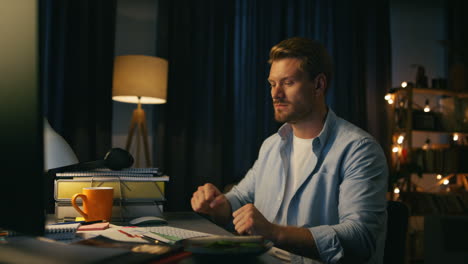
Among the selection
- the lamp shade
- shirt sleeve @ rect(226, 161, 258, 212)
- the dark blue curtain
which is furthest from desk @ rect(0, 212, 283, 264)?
the dark blue curtain

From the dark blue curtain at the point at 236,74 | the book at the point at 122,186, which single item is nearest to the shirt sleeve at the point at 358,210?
the book at the point at 122,186

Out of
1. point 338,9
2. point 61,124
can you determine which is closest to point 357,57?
point 338,9

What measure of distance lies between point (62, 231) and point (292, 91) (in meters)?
0.97

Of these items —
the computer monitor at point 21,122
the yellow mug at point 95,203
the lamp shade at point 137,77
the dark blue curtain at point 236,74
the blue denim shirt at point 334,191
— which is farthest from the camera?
the dark blue curtain at point 236,74

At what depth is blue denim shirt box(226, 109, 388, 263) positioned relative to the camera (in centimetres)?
106

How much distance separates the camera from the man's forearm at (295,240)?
3.22ft

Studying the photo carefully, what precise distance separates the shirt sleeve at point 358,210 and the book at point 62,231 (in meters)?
0.65

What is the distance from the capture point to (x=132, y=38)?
3260mm

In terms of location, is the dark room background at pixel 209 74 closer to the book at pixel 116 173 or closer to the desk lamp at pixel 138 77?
the desk lamp at pixel 138 77

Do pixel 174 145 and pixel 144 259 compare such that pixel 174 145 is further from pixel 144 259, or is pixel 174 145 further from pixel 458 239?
pixel 144 259

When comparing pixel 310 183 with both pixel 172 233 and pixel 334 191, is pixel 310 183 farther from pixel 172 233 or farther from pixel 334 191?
pixel 172 233

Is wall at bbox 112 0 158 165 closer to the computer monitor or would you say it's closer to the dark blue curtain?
the dark blue curtain

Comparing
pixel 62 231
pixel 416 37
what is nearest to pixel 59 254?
pixel 62 231

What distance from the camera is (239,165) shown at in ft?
10.9
